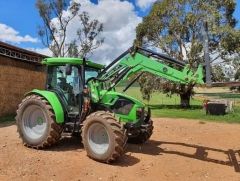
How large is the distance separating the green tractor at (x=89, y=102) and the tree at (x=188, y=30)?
21866mm

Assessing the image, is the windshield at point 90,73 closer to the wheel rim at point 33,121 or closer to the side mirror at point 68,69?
the side mirror at point 68,69

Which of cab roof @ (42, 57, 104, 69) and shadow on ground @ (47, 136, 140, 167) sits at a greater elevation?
cab roof @ (42, 57, 104, 69)

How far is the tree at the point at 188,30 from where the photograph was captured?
32.8m

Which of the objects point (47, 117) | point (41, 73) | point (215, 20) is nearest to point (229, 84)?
point (47, 117)

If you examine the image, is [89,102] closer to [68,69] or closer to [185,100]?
[68,69]

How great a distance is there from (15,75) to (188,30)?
648 inches

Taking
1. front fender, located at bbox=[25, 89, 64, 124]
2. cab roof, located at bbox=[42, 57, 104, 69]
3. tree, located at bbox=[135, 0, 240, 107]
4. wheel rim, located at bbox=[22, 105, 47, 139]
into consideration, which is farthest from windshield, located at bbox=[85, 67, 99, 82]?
tree, located at bbox=[135, 0, 240, 107]

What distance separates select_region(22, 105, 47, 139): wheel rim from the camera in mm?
11844

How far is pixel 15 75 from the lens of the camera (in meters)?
22.8

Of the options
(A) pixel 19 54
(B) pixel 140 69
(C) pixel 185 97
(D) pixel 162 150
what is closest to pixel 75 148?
(D) pixel 162 150

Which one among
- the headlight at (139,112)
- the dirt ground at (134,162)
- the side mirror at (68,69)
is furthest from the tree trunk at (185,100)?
the side mirror at (68,69)

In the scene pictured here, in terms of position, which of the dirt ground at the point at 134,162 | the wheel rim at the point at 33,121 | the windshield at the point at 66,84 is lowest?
the dirt ground at the point at 134,162

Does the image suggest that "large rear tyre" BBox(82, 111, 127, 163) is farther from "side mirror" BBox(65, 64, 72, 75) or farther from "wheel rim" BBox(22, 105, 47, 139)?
"wheel rim" BBox(22, 105, 47, 139)

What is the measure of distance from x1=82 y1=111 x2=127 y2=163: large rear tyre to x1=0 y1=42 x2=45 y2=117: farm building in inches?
450
